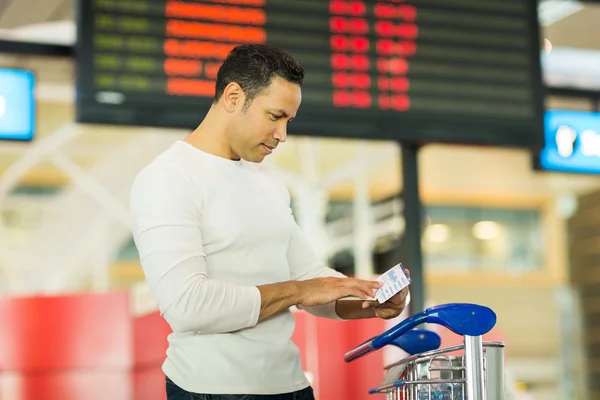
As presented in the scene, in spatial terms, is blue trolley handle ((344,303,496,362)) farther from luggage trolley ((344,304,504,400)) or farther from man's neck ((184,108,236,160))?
man's neck ((184,108,236,160))

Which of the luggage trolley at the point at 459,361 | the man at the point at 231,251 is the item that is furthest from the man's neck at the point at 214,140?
the luggage trolley at the point at 459,361

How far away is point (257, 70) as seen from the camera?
1.78 metres

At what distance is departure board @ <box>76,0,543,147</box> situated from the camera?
315 centimetres

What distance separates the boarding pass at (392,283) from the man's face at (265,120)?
0.35 m

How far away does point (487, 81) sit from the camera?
3.59m

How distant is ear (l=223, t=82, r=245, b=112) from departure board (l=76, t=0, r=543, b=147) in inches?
53.7

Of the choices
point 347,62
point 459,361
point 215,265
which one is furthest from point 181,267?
point 347,62

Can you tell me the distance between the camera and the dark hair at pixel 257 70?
1.78 metres

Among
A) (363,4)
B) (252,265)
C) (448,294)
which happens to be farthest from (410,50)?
(448,294)

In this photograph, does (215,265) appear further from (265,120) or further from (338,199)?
(338,199)

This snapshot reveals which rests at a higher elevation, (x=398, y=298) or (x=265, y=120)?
(x=265, y=120)

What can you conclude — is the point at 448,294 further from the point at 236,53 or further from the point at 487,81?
the point at 236,53

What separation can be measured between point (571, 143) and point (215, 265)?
290 cm

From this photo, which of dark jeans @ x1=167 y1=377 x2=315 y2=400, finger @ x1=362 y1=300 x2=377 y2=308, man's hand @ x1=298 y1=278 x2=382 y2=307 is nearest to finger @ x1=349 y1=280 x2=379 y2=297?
man's hand @ x1=298 y1=278 x2=382 y2=307
